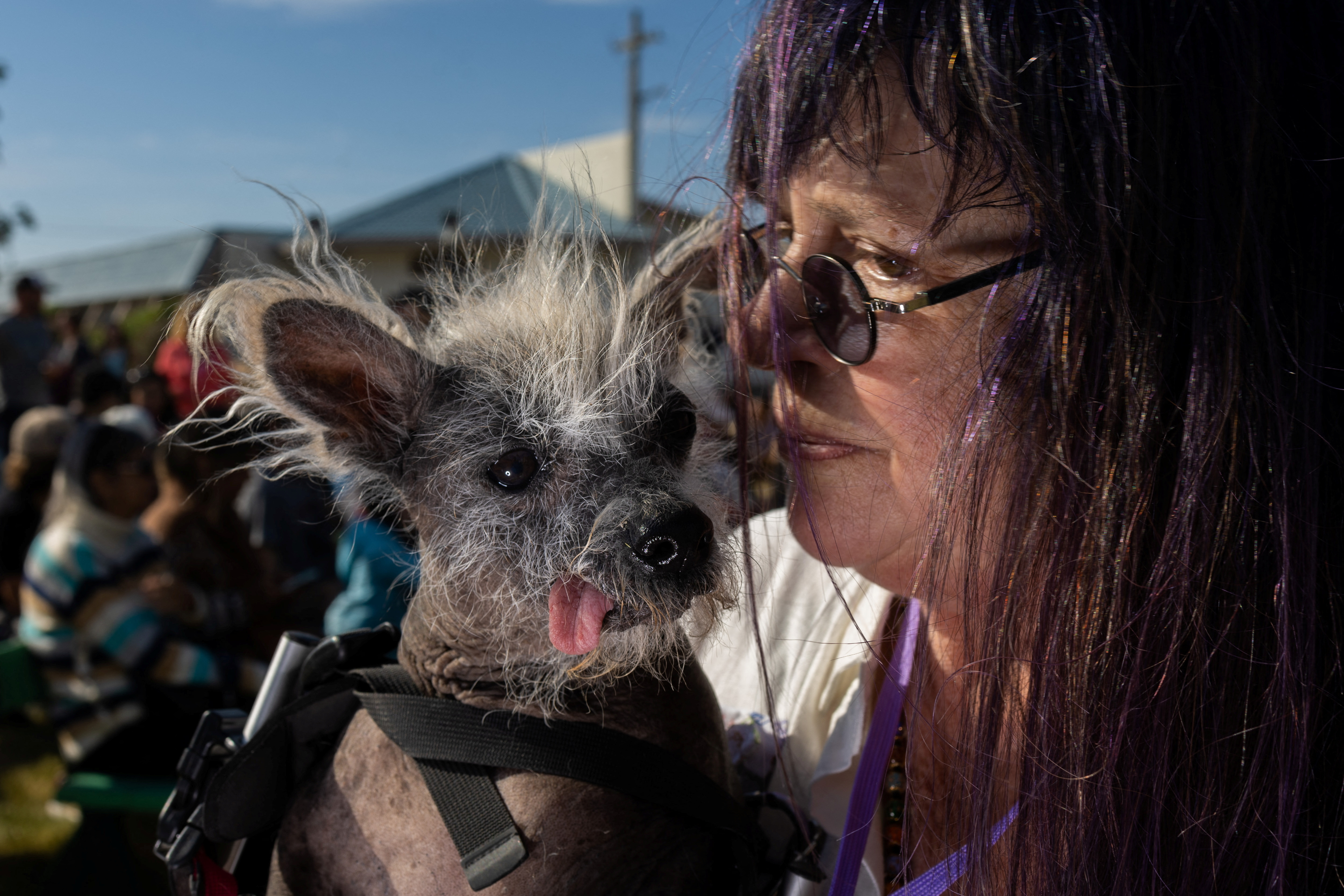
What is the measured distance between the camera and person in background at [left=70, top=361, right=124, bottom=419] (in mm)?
6270

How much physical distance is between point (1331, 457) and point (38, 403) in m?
9.67

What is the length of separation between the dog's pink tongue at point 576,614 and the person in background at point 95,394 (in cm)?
623

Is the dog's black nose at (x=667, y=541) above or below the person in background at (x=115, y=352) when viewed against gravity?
above

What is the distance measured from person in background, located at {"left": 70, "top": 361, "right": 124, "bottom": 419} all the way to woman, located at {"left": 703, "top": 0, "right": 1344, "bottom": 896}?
6.57 m

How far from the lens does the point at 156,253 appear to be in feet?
109

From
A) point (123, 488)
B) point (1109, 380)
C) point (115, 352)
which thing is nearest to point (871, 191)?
point (1109, 380)

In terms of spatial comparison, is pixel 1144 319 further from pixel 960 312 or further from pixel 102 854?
pixel 102 854

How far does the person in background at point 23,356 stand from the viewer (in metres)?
7.70

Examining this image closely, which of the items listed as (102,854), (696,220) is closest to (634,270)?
(696,220)

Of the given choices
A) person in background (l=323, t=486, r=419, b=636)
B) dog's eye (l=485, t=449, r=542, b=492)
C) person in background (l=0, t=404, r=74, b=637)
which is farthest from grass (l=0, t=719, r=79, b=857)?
dog's eye (l=485, t=449, r=542, b=492)

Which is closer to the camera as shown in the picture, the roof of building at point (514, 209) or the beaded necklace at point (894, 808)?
the beaded necklace at point (894, 808)

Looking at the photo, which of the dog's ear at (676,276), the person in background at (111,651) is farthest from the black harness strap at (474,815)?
the person in background at (111,651)

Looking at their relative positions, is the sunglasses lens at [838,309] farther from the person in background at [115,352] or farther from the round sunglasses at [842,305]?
the person in background at [115,352]

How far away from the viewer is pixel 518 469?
1396 mm
